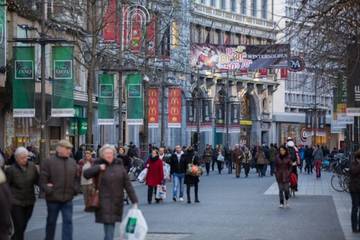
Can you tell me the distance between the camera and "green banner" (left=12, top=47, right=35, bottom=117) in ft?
98.1

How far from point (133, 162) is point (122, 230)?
30009 mm

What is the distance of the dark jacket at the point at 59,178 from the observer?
14.5 metres

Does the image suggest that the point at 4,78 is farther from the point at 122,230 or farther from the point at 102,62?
the point at 122,230

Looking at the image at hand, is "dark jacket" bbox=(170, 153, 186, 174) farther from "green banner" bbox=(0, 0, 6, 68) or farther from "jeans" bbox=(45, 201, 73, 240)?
"jeans" bbox=(45, 201, 73, 240)

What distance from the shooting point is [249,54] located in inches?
2146

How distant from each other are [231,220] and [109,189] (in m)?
7.85

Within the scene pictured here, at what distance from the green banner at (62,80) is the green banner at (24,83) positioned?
0.81m

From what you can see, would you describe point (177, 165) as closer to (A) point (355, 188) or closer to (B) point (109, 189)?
(A) point (355, 188)

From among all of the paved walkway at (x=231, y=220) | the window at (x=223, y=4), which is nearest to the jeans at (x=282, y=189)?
the paved walkway at (x=231, y=220)

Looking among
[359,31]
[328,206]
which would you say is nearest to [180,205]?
[328,206]

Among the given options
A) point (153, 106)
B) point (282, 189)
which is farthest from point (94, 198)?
point (153, 106)

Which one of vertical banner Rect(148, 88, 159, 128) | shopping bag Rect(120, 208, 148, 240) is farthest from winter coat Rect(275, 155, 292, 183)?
vertical banner Rect(148, 88, 159, 128)

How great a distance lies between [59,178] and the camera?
14.5 m

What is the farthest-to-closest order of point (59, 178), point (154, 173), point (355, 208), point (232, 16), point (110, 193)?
point (232, 16), point (154, 173), point (355, 208), point (59, 178), point (110, 193)
